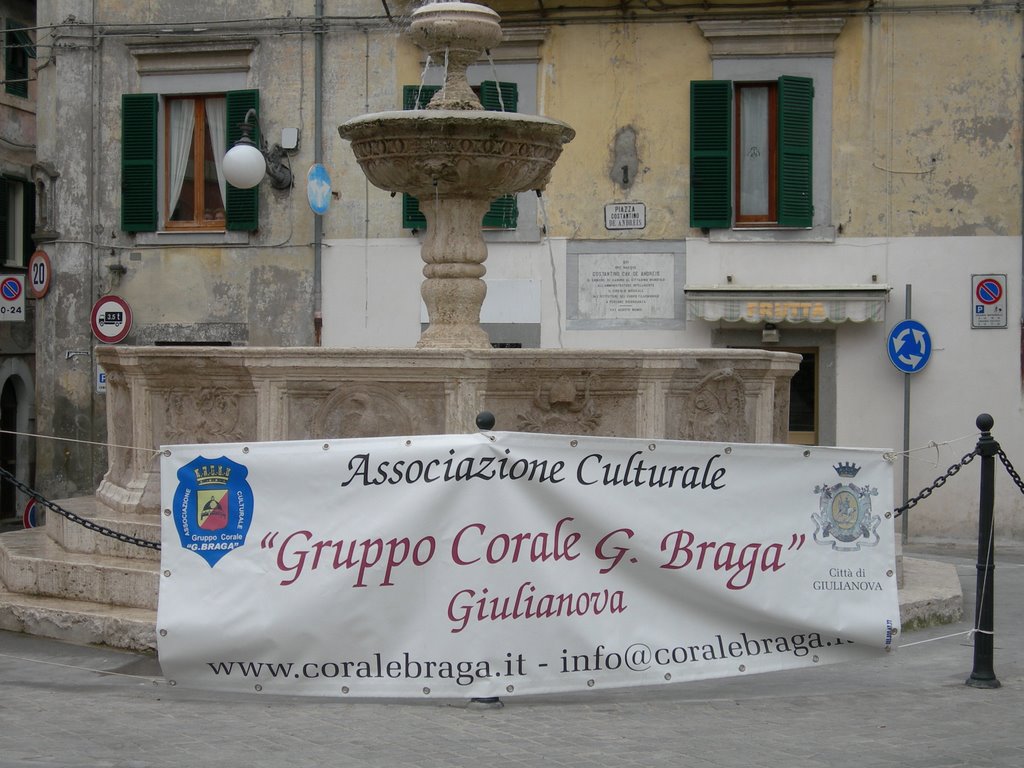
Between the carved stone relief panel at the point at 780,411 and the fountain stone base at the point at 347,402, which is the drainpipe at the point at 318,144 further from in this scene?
the carved stone relief panel at the point at 780,411

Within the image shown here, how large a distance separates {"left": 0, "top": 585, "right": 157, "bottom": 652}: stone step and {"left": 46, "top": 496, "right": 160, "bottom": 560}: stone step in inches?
17.9

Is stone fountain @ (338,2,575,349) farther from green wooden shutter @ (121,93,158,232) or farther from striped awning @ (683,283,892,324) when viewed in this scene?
green wooden shutter @ (121,93,158,232)

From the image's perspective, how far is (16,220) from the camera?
25.1m

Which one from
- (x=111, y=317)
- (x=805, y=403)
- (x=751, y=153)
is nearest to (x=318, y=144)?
(x=111, y=317)

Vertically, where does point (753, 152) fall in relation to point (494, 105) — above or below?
below

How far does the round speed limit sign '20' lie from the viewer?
18891mm

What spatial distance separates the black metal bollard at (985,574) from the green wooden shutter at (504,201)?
454 inches

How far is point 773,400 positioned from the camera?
10.7 metres

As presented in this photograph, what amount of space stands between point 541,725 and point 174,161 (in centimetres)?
1459

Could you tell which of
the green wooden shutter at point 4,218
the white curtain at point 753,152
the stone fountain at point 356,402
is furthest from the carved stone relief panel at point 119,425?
the green wooden shutter at point 4,218

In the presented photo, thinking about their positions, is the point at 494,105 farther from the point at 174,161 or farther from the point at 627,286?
the point at 174,161

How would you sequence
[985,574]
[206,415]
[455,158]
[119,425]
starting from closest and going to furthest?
1. [985,574]
2. [206,415]
3. [119,425]
4. [455,158]

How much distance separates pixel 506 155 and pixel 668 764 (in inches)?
229

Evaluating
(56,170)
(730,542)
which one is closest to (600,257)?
(56,170)
